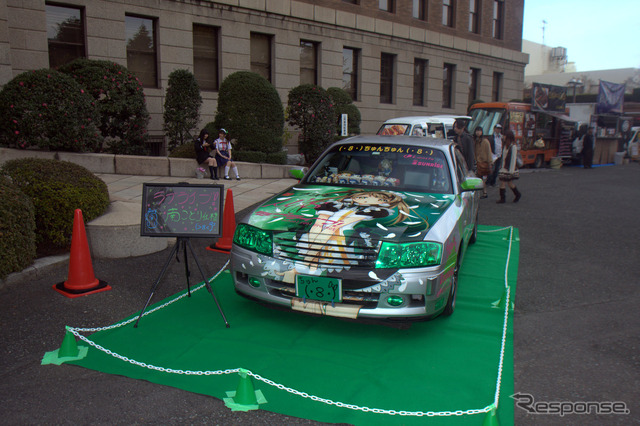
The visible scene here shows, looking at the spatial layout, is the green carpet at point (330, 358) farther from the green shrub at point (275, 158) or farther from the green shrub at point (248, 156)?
the green shrub at point (275, 158)

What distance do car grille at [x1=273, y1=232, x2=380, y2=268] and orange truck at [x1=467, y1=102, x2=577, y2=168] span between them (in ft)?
56.3

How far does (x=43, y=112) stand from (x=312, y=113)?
7272 millimetres

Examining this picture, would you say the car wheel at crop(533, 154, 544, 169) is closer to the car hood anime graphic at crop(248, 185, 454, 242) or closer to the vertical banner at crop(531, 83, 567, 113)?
the vertical banner at crop(531, 83, 567, 113)

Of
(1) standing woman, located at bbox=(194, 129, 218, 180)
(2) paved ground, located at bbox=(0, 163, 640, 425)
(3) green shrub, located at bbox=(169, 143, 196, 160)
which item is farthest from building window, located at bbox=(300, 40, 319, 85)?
(2) paved ground, located at bbox=(0, 163, 640, 425)

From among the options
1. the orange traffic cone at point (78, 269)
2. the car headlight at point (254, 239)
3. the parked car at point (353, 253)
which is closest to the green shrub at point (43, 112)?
the orange traffic cone at point (78, 269)

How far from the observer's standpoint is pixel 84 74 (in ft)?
38.6

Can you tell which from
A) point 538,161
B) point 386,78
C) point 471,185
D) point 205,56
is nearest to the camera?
point 471,185

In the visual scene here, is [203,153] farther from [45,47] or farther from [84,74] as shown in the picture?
[45,47]

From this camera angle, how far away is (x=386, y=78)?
23812mm

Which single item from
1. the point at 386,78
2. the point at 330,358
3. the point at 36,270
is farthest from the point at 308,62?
the point at 330,358

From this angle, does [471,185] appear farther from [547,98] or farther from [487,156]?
[547,98]

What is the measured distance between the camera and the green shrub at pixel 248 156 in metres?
13.2

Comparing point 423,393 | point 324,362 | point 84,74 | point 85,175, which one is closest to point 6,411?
point 324,362

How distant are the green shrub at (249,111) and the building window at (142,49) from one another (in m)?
3.77
